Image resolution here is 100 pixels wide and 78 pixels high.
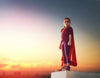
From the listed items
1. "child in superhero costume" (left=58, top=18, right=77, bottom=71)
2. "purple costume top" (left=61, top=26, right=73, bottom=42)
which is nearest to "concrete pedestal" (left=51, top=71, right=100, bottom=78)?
"child in superhero costume" (left=58, top=18, right=77, bottom=71)

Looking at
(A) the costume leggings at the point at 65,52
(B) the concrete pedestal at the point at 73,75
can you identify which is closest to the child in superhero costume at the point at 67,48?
(A) the costume leggings at the point at 65,52

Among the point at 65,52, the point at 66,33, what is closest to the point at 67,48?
the point at 65,52

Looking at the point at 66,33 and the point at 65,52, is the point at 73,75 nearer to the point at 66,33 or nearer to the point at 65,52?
the point at 65,52

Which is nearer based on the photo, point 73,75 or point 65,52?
point 73,75

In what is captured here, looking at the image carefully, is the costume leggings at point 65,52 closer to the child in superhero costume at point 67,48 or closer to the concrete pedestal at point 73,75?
the child in superhero costume at point 67,48

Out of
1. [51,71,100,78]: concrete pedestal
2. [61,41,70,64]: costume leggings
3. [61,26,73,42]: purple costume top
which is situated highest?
[61,26,73,42]: purple costume top

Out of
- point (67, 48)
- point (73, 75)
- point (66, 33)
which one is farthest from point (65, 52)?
point (73, 75)

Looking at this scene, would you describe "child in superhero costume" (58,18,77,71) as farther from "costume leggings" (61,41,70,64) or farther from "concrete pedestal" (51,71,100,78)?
"concrete pedestal" (51,71,100,78)

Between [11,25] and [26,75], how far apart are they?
956 mm

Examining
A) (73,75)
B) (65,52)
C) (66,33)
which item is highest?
(66,33)

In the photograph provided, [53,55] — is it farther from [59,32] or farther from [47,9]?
[47,9]

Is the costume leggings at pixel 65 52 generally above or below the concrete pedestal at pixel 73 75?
above

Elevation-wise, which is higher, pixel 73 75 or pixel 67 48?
pixel 67 48

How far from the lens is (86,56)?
4125 millimetres
